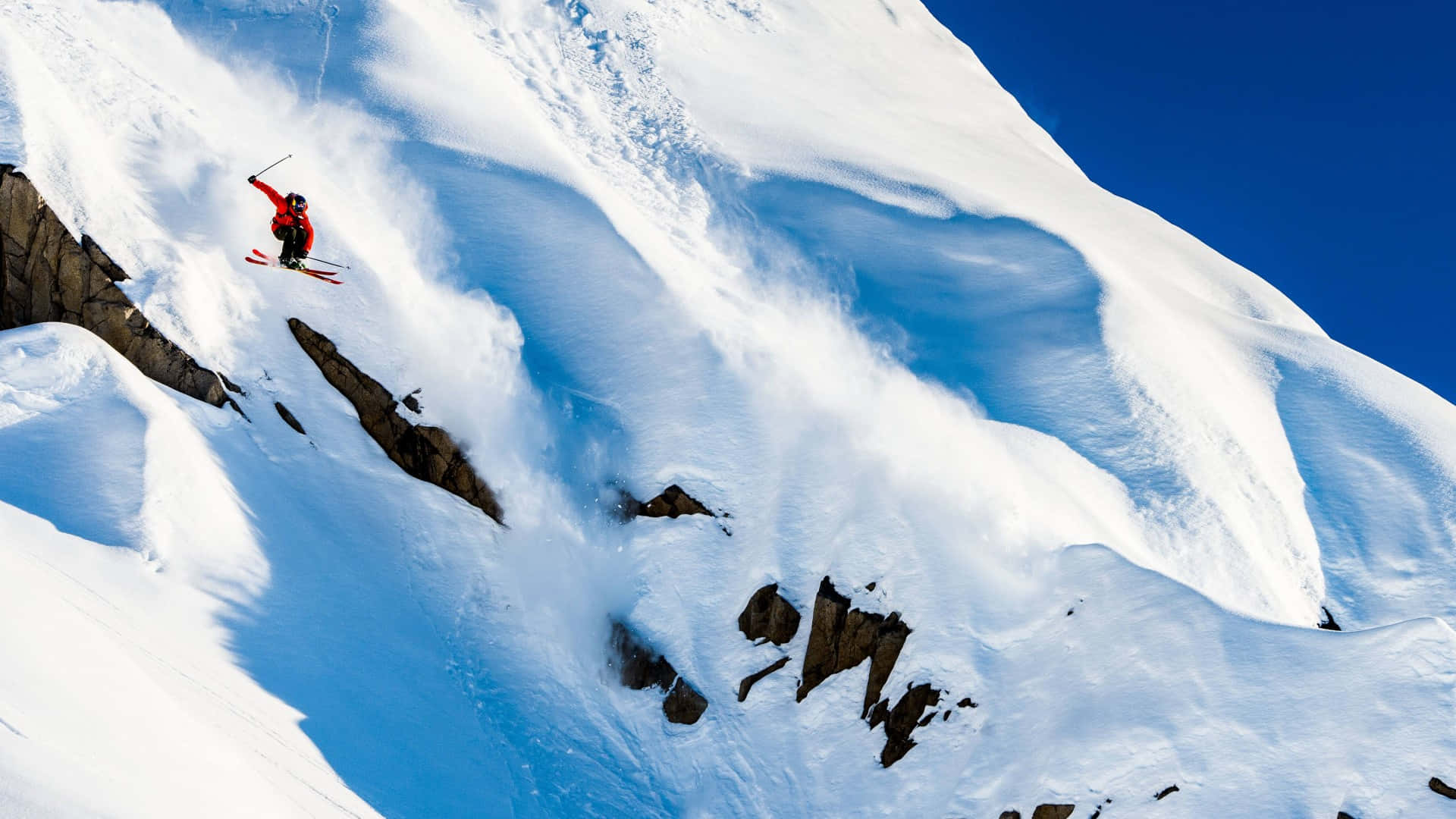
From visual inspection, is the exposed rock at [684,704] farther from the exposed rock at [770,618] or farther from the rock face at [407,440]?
the rock face at [407,440]

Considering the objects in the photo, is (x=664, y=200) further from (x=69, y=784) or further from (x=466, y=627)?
(x=69, y=784)

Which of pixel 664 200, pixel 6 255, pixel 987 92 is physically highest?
pixel 987 92

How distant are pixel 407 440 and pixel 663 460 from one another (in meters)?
5.18

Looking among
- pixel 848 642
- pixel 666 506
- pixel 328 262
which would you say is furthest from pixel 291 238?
pixel 848 642

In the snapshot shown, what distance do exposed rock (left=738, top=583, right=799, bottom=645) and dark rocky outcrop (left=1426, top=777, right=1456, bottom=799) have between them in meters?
9.16

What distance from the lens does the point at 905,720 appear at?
1595cm

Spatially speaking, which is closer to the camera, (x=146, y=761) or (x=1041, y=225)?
(x=146, y=761)

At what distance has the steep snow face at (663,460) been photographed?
1409 centimetres

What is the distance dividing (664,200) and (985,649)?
14.4 m

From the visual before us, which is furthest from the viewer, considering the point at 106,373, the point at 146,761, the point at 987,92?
the point at 987,92

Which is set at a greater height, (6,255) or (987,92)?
(987,92)

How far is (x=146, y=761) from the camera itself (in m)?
9.56

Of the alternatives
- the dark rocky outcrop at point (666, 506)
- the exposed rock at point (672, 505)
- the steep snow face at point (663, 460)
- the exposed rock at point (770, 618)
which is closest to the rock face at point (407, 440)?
the steep snow face at point (663, 460)

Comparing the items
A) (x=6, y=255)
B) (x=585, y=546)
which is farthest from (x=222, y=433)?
(x=585, y=546)
